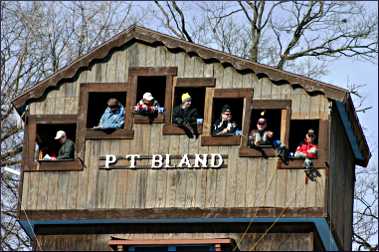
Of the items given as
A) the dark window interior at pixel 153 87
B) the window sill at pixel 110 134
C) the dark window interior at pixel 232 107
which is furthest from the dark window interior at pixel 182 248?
the dark window interior at pixel 153 87

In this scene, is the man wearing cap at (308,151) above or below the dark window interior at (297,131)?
below

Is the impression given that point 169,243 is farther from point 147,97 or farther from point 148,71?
point 148,71

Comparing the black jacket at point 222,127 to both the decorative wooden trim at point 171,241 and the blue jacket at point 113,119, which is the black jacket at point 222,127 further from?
the decorative wooden trim at point 171,241

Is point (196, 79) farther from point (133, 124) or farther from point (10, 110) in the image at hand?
point (10, 110)

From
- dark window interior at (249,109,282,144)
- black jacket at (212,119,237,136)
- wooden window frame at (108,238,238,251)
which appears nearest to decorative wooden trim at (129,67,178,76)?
black jacket at (212,119,237,136)

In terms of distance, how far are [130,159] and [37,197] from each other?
2.08m

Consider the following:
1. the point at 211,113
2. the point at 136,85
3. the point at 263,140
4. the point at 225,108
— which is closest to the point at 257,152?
the point at 263,140

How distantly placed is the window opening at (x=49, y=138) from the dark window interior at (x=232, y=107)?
2.98 m

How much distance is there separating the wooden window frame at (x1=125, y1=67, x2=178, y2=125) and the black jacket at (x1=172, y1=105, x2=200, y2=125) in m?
0.15

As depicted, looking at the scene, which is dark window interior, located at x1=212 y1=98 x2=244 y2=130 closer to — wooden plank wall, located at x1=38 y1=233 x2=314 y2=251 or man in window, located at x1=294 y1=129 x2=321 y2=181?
man in window, located at x1=294 y1=129 x2=321 y2=181

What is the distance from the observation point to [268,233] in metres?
34.0

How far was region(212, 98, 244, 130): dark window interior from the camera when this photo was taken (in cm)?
3484

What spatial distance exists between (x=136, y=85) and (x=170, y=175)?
207 cm

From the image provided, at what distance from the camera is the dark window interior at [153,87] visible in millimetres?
35188
